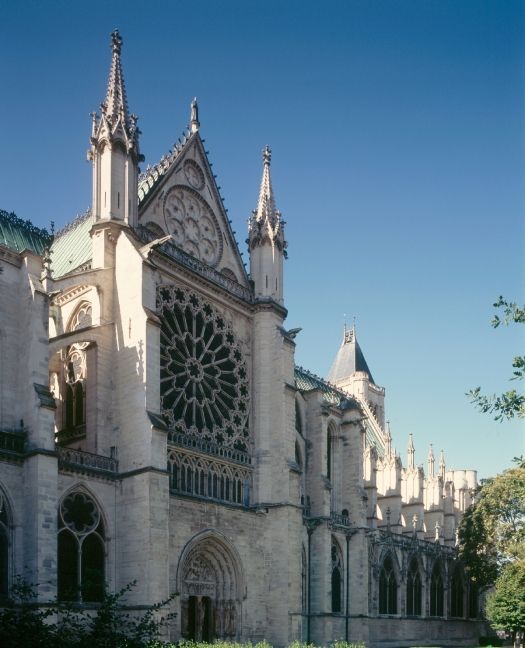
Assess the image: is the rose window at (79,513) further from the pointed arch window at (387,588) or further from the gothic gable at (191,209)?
the pointed arch window at (387,588)

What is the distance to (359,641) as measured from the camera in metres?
49.4

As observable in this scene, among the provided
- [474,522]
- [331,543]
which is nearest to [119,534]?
[331,543]

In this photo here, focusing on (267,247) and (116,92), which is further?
(267,247)

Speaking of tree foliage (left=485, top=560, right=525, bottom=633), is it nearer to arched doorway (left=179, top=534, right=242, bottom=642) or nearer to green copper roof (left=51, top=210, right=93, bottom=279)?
arched doorway (left=179, top=534, right=242, bottom=642)

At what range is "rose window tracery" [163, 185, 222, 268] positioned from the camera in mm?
40875

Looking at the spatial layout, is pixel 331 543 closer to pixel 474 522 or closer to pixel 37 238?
pixel 474 522

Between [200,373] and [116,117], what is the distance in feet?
39.7

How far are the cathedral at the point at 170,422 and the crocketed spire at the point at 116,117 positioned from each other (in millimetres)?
90

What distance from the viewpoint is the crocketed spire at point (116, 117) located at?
1459 inches

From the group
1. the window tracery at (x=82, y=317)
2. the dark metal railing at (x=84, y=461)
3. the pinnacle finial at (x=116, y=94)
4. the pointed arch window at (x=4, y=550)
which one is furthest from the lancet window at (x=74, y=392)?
the pinnacle finial at (x=116, y=94)

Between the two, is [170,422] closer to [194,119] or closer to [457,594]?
[194,119]

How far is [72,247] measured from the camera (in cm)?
4256

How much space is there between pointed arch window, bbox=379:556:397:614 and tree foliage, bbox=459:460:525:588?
16.4 ft

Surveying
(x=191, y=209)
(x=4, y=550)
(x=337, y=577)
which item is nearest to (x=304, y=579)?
(x=337, y=577)
